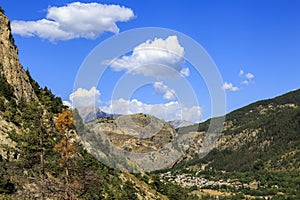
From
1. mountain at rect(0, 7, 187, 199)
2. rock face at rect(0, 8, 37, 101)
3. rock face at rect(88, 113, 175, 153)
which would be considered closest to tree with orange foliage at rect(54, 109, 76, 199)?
mountain at rect(0, 7, 187, 199)

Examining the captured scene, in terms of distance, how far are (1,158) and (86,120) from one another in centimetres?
4094

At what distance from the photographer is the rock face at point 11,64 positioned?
6581 cm

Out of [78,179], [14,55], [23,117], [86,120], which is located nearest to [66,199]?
[78,179]

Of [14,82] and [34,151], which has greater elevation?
[14,82]

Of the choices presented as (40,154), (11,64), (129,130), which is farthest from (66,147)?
(129,130)

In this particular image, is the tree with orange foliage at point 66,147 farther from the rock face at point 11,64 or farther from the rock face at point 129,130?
the rock face at point 129,130

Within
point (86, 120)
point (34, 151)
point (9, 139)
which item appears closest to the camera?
point (34, 151)

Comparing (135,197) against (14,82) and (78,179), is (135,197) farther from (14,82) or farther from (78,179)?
(78,179)

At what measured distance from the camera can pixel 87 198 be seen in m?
25.6

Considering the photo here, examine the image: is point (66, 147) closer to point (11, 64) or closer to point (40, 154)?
point (40, 154)

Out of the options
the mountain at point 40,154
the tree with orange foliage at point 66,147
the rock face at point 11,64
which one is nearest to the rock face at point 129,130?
the mountain at point 40,154

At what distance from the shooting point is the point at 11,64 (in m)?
68.0

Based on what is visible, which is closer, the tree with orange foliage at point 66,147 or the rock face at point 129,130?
the tree with orange foliage at point 66,147

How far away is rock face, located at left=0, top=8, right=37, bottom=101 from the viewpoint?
216 feet
